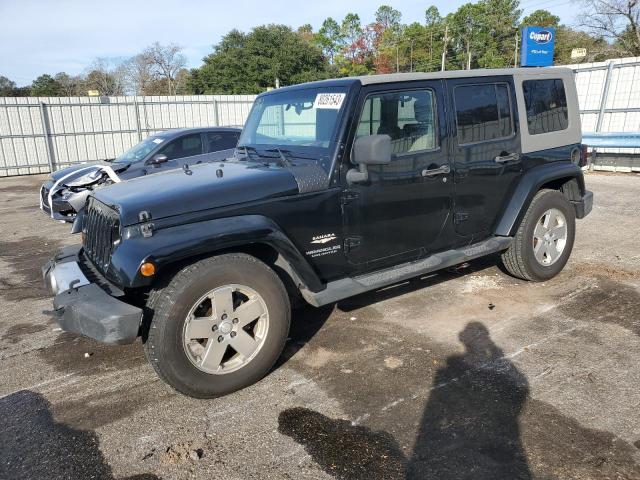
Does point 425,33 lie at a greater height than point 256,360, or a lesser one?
greater

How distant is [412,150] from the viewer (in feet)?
12.7

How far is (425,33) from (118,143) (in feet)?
206

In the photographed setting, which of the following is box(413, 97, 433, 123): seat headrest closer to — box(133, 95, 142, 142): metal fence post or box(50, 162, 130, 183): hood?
box(50, 162, 130, 183): hood

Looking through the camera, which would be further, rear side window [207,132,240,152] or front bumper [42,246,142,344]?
rear side window [207,132,240,152]

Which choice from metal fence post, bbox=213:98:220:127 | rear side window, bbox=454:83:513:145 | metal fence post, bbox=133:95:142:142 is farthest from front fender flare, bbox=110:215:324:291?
metal fence post, bbox=213:98:220:127

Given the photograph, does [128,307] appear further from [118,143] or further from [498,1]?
[498,1]

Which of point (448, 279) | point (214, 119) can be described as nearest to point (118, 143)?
point (214, 119)

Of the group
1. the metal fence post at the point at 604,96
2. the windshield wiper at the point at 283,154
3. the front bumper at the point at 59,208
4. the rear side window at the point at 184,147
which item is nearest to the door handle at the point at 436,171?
the windshield wiper at the point at 283,154

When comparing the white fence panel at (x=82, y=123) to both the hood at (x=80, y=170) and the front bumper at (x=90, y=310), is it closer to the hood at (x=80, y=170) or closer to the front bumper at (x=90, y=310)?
the hood at (x=80, y=170)

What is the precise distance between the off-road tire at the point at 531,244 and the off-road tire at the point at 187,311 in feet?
8.76

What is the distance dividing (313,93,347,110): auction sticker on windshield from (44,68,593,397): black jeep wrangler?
0.4 inches

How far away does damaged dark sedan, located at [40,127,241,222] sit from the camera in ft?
27.8

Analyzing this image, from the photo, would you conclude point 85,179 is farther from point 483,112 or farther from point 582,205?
point 582,205

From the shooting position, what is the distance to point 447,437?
270 cm
